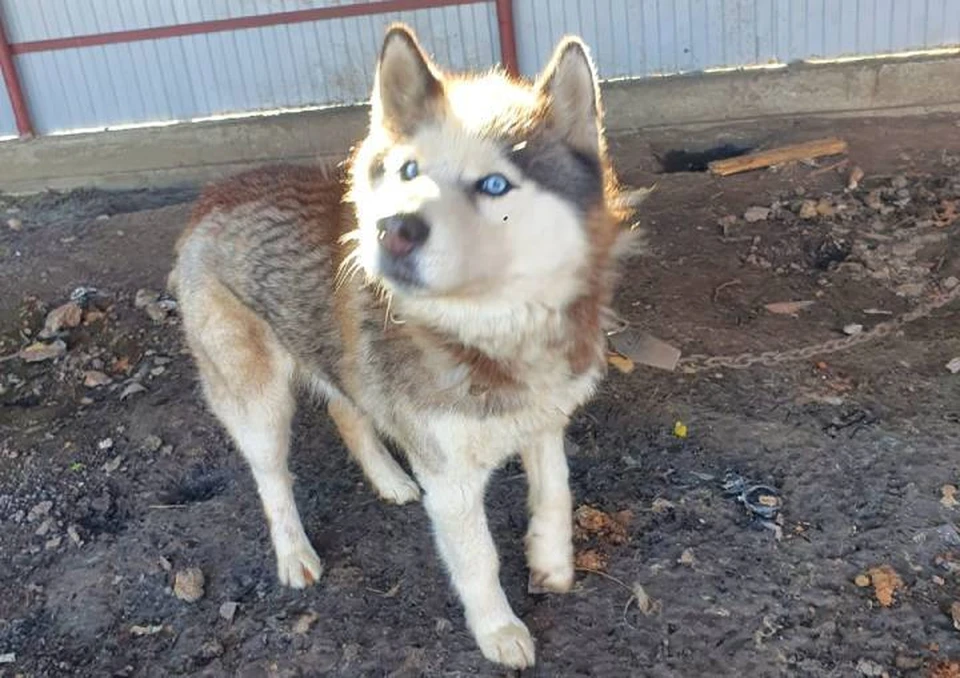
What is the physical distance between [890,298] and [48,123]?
7.29m

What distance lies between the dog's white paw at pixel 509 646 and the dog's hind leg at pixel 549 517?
294 mm

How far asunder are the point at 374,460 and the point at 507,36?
4.74 m

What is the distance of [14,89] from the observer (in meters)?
8.61

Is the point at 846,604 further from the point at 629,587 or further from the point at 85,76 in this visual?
the point at 85,76

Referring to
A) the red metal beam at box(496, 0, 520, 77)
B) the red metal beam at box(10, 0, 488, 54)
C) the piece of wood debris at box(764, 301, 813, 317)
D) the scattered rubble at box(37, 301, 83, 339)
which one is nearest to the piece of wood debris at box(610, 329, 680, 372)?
the piece of wood debris at box(764, 301, 813, 317)

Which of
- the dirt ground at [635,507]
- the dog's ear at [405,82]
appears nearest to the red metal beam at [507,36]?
the dirt ground at [635,507]

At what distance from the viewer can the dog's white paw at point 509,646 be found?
334cm

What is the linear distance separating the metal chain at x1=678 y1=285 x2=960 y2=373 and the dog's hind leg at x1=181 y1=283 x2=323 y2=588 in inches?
76.5

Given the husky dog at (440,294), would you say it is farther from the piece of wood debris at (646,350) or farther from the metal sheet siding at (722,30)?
the metal sheet siding at (722,30)

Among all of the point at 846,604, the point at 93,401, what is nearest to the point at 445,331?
the point at 846,604

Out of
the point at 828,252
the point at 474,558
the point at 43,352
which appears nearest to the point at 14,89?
the point at 43,352

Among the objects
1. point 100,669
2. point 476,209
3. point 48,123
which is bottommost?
point 100,669

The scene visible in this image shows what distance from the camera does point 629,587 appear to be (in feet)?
11.8

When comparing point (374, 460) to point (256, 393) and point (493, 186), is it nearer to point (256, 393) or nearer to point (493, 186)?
point (256, 393)
